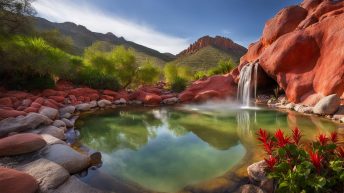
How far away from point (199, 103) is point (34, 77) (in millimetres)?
10347

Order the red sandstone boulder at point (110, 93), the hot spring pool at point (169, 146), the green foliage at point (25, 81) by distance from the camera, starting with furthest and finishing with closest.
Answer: the red sandstone boulder at point (110, 93) → the green foliage at point (25, 81) → the hot spring pool at point (169, 146)

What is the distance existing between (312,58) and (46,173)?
14.0 meters

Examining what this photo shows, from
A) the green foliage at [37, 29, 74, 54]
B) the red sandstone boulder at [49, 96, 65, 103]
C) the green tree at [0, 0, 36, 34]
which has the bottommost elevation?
the red sandstone boulder at [49, 96, 65, 103]

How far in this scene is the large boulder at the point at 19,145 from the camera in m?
4.07

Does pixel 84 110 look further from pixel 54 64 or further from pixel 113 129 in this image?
pixel 113 129

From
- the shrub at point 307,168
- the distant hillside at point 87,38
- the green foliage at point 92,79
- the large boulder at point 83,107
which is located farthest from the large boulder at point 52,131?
the distant hillside at point 87,38

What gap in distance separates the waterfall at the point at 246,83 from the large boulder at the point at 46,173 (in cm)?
1312

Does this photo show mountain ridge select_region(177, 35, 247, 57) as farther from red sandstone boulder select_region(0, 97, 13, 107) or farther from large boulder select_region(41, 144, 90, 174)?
large boulder select_region(41, 144, 90, 174)

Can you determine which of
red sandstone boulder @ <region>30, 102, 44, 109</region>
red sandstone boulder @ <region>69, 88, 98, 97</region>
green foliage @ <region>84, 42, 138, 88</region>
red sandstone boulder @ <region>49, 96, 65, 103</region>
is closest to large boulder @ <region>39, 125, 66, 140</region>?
red sandstone boulder @ <region>30, 102, 44, 109</region>

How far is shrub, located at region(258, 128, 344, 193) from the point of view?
2432mm

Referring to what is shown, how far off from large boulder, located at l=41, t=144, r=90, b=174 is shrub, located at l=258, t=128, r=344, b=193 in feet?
11.1

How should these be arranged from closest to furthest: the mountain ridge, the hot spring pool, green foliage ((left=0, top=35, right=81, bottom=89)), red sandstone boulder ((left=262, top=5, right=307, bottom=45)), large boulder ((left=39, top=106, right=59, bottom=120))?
1. the hot spring pool
2. large boulder ((left=39, top=106, right=59, bottom=120))
3. green foliage ((left=0, top=35, right=81, bottom=89))
4. red sandstone boulder ((left=262, top=5, right=307, bottom=45))
5. the mountain ridge

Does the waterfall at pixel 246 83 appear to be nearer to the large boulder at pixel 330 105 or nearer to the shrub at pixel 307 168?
the large boulder at pixel 330 105

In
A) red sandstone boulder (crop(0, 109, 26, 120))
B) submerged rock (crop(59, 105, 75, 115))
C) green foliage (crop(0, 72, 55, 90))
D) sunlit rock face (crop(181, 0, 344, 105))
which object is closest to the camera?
red sandstone boulder (crop(0, 109, 26, 120))
